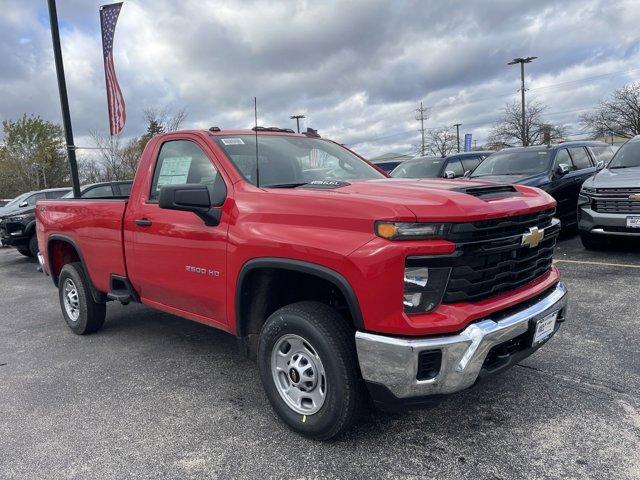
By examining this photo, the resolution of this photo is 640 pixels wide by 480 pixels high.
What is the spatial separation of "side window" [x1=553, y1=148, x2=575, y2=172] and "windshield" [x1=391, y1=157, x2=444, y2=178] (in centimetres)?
264

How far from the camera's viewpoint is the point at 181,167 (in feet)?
12.8

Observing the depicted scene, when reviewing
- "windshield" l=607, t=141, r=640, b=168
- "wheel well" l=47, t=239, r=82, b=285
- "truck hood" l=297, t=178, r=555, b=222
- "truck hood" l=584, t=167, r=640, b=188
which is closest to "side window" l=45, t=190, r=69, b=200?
Answer: "wheel well" l=47, t=239, r=82, b=285

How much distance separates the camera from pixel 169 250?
370 centimetres

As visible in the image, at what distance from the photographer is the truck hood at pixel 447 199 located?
248 centimetres

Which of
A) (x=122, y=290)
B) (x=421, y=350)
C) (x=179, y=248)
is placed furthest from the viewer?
(x=122, y=290)

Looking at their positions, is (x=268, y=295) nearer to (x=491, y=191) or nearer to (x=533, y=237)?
(x=491, y=191)

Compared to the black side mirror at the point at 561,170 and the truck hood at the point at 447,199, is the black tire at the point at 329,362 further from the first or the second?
the black side mirror at the point at 561,170

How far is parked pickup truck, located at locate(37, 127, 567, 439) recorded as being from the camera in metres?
2.45

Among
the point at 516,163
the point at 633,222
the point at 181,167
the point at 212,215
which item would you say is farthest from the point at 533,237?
the point at 516,163

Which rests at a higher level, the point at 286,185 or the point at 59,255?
the point at 286,185

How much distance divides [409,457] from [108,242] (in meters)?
3.15

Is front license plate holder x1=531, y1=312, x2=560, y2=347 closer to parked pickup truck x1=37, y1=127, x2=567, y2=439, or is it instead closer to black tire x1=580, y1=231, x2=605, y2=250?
parked pickup truck x1=37, y1=127, x2=567, y2=439

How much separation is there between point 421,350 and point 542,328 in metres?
0.96

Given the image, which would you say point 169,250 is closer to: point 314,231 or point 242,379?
point 242,379
